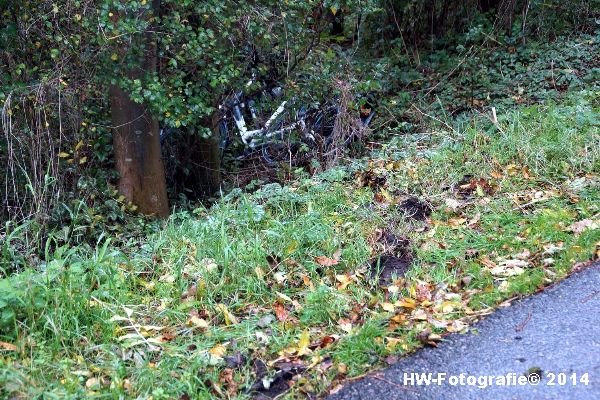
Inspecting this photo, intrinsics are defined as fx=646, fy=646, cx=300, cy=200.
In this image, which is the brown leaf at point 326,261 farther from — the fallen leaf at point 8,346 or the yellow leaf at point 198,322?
the fallen leaf at point 8,346

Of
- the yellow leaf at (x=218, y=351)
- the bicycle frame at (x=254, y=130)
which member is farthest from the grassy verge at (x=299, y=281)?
the bicycle frame at (x=254, y=130)

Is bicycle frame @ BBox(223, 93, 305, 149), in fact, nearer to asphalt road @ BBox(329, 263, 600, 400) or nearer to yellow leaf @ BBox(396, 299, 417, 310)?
yellow leaf @ BBox(396, 299, 417, 310)

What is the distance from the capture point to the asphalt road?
3.09m

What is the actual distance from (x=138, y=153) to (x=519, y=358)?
461cm

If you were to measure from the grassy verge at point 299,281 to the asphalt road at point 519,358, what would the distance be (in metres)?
0.12

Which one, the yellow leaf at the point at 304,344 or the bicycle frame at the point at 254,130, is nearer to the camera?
the yellow leaf at the point at 304,344

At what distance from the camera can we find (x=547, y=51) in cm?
1045

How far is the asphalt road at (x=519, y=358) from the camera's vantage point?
3094 mm

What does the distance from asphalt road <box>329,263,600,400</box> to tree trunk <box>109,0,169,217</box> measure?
414 centimetres

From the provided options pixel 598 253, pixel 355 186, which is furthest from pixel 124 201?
pixel 598 253

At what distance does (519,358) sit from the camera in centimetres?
333

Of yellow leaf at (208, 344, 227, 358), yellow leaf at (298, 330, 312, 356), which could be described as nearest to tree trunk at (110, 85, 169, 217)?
yellow leaf at (208, 344, 227, 358)

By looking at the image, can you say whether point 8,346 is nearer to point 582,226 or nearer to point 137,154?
point 137,154

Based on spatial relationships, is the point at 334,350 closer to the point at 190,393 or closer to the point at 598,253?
the point at 190,393
